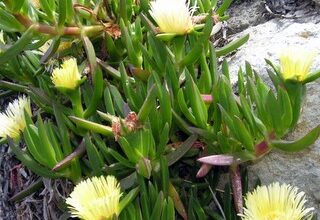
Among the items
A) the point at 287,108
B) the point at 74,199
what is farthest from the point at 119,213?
the point at 287,108

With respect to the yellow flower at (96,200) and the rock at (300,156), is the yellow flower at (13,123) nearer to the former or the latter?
the yellow flower at (96,200)

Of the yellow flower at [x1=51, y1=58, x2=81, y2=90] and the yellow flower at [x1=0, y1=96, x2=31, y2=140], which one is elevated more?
the yellow flower at [x1=51, y1=58, x2=81, y2=90]

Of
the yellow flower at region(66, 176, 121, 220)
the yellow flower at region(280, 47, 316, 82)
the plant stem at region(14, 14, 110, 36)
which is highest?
the plant stem at region(14, 14, 110, 36)

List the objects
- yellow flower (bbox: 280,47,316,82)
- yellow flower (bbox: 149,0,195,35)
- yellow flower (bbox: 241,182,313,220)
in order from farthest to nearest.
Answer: yellow flower (bbox: 149,0,195,35)
yellow flower (bbox: 280,47,316,82)
yellow flower (bbox: 241,182,313,220)

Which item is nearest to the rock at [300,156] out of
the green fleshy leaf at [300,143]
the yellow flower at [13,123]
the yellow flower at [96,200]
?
the green fleshy leaf at [300,143]

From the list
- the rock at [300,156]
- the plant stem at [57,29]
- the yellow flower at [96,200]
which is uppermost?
the plant stem at [57,29]

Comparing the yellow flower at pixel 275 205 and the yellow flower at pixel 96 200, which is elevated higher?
the yellow flower at pixel 96 200

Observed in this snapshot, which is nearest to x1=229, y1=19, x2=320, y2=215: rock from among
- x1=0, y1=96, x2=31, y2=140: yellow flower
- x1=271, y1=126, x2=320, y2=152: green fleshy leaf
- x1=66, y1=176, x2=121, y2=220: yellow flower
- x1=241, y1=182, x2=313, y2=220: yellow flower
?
x1=271, y1=126, x2=320, y2=152: green fleshy leaf

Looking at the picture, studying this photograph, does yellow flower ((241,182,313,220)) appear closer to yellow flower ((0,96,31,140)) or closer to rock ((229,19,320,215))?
rock ((229,19,320,215))
